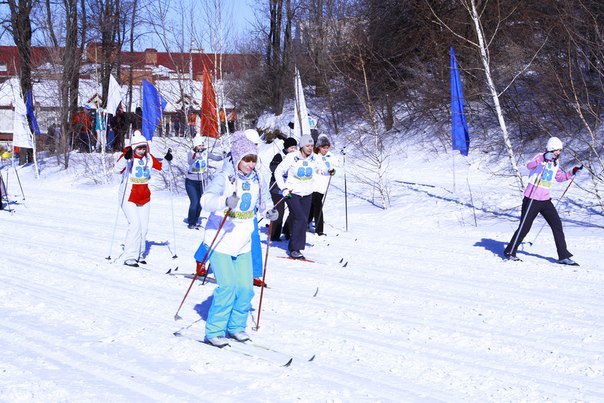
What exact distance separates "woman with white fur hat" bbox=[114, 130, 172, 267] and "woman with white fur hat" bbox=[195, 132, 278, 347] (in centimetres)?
398

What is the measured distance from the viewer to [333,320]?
667cm

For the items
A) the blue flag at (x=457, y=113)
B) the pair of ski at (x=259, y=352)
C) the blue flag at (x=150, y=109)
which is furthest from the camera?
the blue flag at (x=150, y=109)

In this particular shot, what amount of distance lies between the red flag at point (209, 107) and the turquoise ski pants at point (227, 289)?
1227 cm

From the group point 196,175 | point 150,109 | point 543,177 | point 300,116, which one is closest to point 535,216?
point 543,177

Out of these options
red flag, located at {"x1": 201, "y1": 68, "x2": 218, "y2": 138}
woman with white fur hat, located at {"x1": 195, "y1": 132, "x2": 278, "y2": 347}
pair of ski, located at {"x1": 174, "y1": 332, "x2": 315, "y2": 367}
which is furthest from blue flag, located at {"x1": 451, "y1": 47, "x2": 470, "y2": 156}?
pair of ski, located at {"x1": 174, "y1": 332, "x2": 315, "y2": 367}

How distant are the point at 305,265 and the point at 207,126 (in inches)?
368

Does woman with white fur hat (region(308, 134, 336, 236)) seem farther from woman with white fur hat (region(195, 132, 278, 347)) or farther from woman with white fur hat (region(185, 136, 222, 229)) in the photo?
woman with white fur hat (region(195, 132, 278, 347))


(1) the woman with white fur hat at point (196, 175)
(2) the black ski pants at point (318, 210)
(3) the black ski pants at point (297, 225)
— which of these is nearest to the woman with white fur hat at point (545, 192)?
(3) the black ski pants at point (297, 225)

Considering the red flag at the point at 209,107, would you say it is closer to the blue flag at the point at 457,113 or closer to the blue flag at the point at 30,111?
the blue flag at the point at 457,113

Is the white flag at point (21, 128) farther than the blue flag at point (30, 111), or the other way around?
the blue flag at point (30, 111)

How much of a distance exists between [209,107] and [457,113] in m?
6.45

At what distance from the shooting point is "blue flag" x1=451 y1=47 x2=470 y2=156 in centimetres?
1475

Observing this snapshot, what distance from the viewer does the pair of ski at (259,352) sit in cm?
526

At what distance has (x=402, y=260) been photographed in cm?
1020
